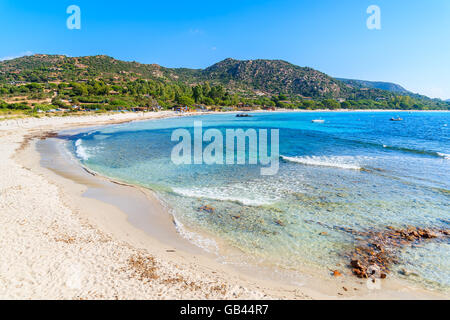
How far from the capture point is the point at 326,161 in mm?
22062

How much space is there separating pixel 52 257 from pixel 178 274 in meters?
3.85

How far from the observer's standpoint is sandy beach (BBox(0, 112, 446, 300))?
227 inches

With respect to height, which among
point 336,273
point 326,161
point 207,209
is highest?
point 326,161

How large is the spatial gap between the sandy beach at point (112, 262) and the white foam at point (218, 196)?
2308 millimetres

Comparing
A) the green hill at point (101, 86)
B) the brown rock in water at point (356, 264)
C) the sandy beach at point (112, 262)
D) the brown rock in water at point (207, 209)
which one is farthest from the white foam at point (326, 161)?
the green hill at point (101, 86)

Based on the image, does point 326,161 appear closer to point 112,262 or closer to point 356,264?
point 356,264

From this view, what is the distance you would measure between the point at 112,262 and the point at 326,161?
2013cm

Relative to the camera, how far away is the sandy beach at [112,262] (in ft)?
18.9

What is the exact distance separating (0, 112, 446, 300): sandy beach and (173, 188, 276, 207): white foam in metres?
2.31

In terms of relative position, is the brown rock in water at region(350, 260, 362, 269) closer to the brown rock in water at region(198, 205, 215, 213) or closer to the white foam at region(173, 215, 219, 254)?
the white foam at region(173, 215, 219, 254)

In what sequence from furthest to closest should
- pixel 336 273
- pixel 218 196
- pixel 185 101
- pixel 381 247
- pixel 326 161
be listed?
1. pixel 185 101
2. pixel 326 161
3. pixel 218 196
4. pixel 381 247
5. pixel 336 273

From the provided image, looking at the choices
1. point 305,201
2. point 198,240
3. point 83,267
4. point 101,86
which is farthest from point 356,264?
point 101,86

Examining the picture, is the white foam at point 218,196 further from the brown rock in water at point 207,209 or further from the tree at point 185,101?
the tree at point 185,101
